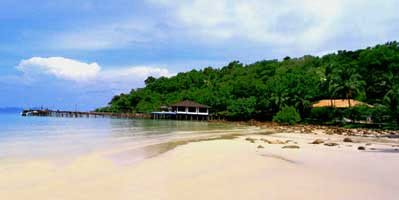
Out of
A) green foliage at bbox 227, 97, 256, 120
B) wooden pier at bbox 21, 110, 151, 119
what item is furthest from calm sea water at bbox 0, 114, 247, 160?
wooden pier at bbox 21, 110, 151, 119

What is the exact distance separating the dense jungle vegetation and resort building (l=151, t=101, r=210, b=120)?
5.84 ft

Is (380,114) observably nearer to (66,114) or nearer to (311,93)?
(311,93)

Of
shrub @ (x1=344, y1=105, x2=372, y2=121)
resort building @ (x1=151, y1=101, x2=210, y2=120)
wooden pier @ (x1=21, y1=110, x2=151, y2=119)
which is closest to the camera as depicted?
shrub @ (x1=344, y1=105, x2=372, y2=121)

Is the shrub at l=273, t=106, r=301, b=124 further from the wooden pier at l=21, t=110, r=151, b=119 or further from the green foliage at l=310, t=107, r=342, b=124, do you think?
the wooden pier at l=21, t=110, r=151, b=119

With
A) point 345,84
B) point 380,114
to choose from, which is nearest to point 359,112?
point 380,114

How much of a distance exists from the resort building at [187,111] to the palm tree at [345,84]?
2474cm

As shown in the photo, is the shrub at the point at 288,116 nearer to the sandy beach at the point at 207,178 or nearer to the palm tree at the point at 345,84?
the palm tree at the point at 345,84

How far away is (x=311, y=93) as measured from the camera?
4869 cm

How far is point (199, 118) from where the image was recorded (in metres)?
63.8

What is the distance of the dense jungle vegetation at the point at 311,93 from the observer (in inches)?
1646

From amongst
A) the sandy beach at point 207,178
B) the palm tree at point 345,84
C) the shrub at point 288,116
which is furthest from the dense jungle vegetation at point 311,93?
the sandy beach at point 207,178

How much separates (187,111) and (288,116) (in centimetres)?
2290

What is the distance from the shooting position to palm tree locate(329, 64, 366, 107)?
138 feet

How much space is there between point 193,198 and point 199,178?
1.88 meters
